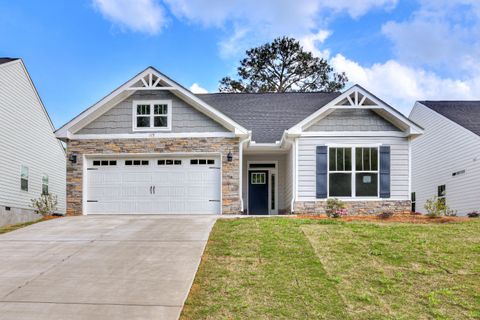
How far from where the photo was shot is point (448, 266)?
32.2ft

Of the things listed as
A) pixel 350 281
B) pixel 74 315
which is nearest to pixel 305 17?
pixel 350 281

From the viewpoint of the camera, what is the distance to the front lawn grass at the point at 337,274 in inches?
306

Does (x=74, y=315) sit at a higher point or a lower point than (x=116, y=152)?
lower

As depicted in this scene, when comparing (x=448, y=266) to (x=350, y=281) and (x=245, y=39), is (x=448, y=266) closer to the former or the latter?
(x=350, y=281)

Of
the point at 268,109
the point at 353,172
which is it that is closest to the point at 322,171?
the point at 353,172

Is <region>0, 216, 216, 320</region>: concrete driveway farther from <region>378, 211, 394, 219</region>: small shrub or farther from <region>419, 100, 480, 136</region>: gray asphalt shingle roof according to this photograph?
<region>419, 100, 480, 136</region>: gray asphalt shingle roof

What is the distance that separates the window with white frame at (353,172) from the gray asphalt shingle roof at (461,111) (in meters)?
5.76

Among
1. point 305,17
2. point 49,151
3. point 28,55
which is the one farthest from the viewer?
point 49,151

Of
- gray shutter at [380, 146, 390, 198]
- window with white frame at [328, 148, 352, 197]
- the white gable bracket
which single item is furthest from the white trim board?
gray shutter at [380, 146, 390, 198]

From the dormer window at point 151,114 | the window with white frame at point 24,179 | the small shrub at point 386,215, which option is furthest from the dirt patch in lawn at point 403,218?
the window with white frame at point 24,179

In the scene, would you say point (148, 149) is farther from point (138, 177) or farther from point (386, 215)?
point (386, 215)

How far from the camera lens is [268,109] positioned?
21578mm

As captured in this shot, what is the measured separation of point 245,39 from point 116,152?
74.5 ft

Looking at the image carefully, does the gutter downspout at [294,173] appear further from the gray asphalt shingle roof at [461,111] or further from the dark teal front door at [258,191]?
the gray asphalt shingle roof at [461,111]
